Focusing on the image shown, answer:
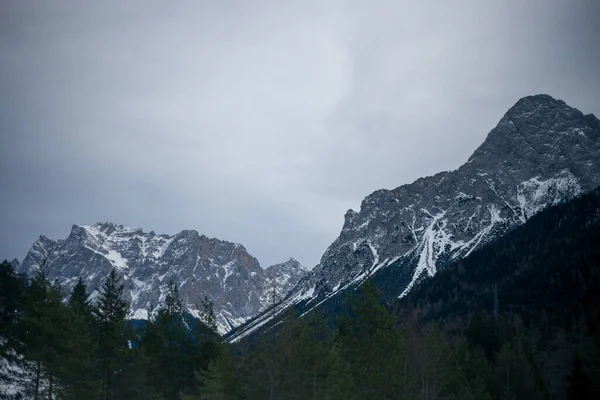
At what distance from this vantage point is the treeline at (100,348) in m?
35.4

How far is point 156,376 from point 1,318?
16.8 m

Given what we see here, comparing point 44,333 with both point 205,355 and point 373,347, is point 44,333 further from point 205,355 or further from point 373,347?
point 373,347

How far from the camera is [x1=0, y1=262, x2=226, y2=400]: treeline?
3538cm

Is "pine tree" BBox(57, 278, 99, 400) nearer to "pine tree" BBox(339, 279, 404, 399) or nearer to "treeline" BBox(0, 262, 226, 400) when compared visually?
"treeline" BBox(0, 262, 226, 400)

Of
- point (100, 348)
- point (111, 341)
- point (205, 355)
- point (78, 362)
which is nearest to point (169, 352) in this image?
point (205, 355)

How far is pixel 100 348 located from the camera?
129 ft

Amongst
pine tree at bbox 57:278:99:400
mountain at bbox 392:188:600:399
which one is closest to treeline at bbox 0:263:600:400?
pine tree at bbox 57:278:99:400

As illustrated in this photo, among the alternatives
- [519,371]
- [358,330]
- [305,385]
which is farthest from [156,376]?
[519,371]

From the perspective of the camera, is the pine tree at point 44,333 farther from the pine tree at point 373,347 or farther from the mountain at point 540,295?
the mountain at point 540,295

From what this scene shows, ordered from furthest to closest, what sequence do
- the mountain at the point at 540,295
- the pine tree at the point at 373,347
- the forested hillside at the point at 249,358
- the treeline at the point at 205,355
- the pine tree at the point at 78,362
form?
the mountain at the point at 540,295
the pine tree at the point at 373,347
the forested hillside at the point at 249,358
the treeline at the point at 205,355
the pine tree at the point at 78,362

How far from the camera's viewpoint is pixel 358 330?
3916 centimetres

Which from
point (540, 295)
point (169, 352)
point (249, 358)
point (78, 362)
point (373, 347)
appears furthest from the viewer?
point (540, 295)

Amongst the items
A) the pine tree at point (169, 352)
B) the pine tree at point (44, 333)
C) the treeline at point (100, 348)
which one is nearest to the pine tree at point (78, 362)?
the treeline at point (100, 348)

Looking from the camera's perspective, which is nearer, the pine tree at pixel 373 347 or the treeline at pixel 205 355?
the treeline at pixel 205 355
